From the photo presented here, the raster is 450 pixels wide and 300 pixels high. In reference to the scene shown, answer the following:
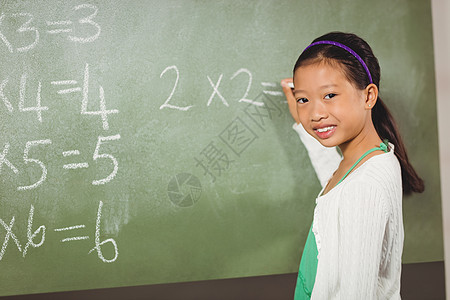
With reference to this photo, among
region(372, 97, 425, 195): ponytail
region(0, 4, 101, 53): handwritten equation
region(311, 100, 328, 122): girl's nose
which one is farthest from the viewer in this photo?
region(0, 4, 101, 53): handwritten equation

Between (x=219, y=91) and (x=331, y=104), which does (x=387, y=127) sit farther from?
(x=219, y=91)

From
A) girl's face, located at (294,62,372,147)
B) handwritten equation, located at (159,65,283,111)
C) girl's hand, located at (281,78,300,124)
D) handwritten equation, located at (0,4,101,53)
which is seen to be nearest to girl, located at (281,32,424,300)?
girl's face, located at (294,62,372,147)

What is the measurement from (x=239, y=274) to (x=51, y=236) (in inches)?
24.9

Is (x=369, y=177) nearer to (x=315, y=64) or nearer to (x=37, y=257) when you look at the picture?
(x=315, y=64)

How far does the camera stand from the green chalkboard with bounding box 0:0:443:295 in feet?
4.50

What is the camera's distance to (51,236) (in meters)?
1.38

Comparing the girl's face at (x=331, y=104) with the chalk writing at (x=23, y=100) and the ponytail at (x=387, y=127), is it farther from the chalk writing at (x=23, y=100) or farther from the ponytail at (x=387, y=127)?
the chalk writing at (x=23, y=100)

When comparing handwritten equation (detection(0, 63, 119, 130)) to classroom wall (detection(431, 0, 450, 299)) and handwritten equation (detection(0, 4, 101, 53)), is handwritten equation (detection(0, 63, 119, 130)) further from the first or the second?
classroom wall (detection(431, 0, 450, 299))

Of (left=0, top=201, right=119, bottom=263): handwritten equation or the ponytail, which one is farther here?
(left=0, top=201, right=119, bottom=263): handwritten equation

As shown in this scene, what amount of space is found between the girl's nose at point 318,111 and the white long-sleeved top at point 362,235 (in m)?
0.14

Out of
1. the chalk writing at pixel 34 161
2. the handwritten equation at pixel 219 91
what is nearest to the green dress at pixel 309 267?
the handwritten equation at pixel 219 91

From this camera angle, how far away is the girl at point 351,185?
831 millimetres

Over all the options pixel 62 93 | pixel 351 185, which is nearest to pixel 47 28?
pixel 62 93

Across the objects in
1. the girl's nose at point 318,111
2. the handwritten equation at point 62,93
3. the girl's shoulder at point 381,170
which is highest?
the handwritten equation at point 62,93
